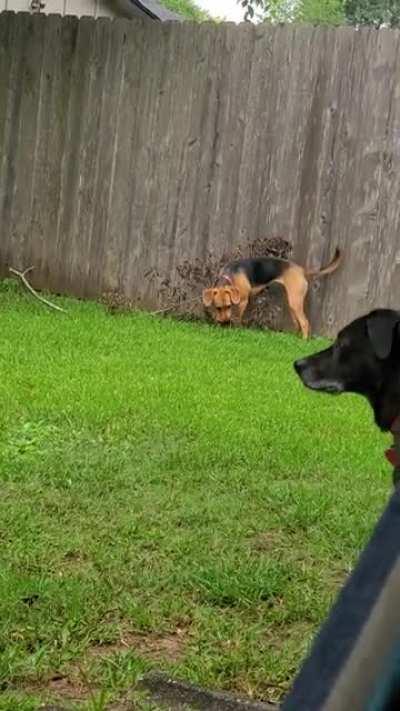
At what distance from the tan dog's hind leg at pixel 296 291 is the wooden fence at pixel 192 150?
5.8 inches

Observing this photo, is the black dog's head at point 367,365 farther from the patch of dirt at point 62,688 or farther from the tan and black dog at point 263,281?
the tan and black dog at point 263,281

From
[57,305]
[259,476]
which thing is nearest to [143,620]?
[259,476]

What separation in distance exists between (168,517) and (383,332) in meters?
0.98

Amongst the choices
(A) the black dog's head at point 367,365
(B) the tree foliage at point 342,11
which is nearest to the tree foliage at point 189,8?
(B) the tree foliage at point 342,11

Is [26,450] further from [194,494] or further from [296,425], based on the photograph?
[296,425]

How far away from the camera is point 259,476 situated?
4332 millimetres

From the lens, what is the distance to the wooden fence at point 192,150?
8.32 meters

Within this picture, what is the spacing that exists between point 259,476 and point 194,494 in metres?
0.35

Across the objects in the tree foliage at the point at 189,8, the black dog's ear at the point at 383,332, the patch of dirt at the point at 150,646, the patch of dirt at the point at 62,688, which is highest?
the tree foliage at the point at 189,8

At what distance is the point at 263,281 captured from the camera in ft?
27.5

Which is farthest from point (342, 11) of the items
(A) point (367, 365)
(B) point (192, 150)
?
(A) point (367, 365)

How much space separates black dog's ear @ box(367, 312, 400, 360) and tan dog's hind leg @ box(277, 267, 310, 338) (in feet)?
13.6

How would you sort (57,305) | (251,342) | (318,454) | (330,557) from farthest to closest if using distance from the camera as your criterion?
(57,305)
(251,342)
(318,454)
(330,557)

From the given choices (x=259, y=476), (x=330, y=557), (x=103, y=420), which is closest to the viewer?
(x=330, y=557)
